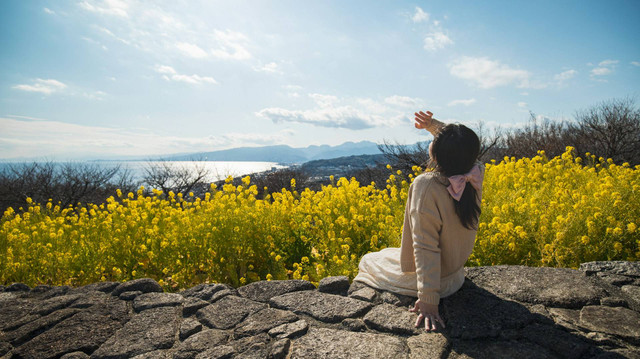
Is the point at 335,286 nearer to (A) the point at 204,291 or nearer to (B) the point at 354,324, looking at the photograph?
(B) the point at 354,324

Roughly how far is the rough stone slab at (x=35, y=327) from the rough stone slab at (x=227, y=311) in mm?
1163

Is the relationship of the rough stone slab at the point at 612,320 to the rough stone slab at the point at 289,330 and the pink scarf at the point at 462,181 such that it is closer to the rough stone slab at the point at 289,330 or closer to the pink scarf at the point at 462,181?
the pink scarf at the point at 462,181

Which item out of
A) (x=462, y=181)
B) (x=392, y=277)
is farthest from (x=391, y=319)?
(x=462, y=181)

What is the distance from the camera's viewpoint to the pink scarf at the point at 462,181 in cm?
199

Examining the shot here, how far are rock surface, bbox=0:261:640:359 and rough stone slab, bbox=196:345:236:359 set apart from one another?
1 centimetres

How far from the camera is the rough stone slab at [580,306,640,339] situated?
1.96m

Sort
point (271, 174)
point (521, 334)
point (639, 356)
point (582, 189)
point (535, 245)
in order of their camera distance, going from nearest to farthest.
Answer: point (639, 356) < point (521, 334) < point (535, 245) < point (582, 189) < point (271, 174)

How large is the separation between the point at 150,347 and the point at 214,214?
2100 mm

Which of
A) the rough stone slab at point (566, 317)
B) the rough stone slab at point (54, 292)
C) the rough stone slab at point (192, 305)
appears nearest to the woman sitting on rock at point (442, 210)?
the rough stone slab at point (566, 317)

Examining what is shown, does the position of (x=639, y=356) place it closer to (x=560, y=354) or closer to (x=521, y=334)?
(x=560, y=354)

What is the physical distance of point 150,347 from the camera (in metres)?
2.31

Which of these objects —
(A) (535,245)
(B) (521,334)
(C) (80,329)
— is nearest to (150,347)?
(C) (80,329)

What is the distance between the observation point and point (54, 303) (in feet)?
10.1

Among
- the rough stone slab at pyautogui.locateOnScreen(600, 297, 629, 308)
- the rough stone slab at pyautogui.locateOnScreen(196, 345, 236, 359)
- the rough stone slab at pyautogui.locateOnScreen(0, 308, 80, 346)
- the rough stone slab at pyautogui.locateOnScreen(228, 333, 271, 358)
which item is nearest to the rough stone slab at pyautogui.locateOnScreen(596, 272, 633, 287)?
the rough stone slab at pyautogui.locateOnScreen(600, 297, 629, 308)
